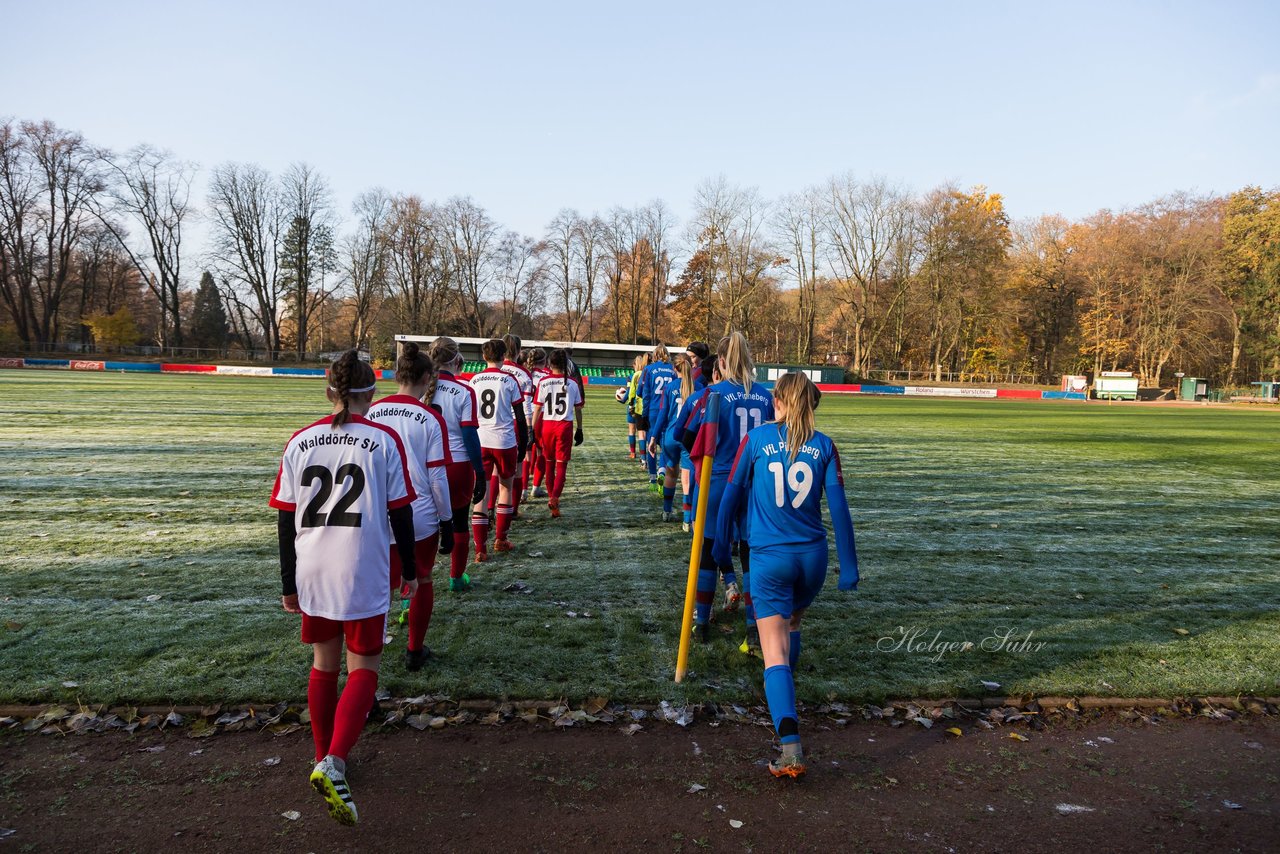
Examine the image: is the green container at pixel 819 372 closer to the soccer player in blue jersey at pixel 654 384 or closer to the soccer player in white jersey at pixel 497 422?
the soccer player in blue jersey at pixel 654 384

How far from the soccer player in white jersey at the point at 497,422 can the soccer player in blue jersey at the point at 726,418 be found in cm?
195

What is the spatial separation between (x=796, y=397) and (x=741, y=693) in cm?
194

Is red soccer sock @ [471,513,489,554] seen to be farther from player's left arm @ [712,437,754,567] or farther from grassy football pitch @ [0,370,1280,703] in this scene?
player's left arm @ [712,437,754,567]

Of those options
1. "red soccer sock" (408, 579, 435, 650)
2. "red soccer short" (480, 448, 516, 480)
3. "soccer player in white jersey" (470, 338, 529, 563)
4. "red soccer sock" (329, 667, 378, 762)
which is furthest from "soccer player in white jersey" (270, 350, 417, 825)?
"red soccer short" (480, 448, 516, 480)

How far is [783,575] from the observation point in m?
3.65

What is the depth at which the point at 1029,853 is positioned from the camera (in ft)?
10.2

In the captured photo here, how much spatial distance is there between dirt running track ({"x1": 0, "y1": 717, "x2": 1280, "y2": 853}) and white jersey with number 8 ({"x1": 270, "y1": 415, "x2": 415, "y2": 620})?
935mm

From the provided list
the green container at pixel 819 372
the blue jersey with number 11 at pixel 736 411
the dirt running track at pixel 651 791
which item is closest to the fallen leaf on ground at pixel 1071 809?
the dirt running track at pixel 651 791

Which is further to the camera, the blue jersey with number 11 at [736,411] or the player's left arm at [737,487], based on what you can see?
the blue jersey with number 11 at [736,411]

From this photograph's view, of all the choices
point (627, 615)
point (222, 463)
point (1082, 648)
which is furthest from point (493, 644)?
point (222, 463)

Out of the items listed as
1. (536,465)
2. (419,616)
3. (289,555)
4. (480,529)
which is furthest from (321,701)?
(536,465)

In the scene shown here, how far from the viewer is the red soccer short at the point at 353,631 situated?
10.7 ft

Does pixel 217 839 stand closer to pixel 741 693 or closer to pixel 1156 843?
pixel 741 693

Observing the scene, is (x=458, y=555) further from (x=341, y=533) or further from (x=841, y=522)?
(x=841, y=522)
